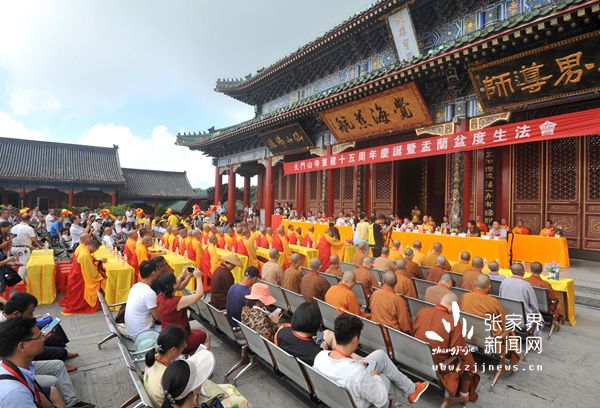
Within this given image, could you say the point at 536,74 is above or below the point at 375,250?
above

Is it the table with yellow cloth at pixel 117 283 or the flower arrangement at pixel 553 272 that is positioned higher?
the flower arrangement at pixel 553 272

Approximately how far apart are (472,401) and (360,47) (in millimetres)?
13559

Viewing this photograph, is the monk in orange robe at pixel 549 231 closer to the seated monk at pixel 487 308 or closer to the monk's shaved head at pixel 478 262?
the monk's shaved head at pixel 478 262

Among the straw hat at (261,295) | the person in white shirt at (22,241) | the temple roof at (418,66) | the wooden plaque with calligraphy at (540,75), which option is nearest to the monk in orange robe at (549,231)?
the wooden plaque with calligraphy at (540,75)

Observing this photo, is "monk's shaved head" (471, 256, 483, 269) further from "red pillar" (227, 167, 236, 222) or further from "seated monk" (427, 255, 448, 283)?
"red pillar" (227, 167, 236, 222)

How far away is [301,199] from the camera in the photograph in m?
17.0

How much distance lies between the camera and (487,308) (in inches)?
146

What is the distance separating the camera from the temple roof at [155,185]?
29594mm

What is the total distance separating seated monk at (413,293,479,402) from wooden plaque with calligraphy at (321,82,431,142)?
25.8 ft

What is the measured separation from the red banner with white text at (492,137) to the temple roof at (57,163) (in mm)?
22402

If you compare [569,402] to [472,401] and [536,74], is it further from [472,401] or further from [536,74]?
[536,74]

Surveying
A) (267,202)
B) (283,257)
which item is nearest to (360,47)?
(267,202)

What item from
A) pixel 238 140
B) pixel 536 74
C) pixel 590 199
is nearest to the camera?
pixel 536 74

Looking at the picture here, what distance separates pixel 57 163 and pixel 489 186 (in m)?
30.5
